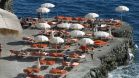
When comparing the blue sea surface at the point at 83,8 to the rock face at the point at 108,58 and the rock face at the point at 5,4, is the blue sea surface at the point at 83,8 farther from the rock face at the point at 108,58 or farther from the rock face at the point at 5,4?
the rock face at the point at 5,4

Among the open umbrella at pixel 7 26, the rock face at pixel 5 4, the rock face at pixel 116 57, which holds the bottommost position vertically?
the rock face at pixel 116 57

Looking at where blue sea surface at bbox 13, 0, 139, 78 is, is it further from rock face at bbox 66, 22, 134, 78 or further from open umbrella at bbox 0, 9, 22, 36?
open umbrella at bbox 0, 9, 22, 36

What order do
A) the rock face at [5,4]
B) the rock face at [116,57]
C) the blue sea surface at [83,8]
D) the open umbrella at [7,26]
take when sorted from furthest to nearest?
1. the blue sea surface at [83,8]
2. the rock face at [5,4]
3. the rock face at [116,57]
4. the open umbrella at [7,26]

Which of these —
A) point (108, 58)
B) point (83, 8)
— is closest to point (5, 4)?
point (108, 58)

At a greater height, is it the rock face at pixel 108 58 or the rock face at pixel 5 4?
the rock face at pixel 5 4

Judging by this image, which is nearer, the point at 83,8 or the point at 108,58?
the point at 108,58

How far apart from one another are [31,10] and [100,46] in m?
44.0

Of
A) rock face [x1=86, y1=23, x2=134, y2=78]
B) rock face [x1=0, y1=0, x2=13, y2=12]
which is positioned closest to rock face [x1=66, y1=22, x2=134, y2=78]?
rock face [x1=86, y1=23, x2=134, y2=78]

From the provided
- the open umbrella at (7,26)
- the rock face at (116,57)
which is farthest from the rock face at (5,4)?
the open umbrella at (7,26)

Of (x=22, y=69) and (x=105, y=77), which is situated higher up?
(x=22, y=69)

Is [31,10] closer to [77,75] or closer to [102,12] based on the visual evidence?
[102,12]

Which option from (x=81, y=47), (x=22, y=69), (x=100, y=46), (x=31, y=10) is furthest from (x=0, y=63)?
(x=31, y=10)

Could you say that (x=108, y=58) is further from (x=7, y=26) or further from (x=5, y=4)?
(x=7, y=26)

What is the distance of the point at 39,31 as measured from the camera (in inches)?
2094
